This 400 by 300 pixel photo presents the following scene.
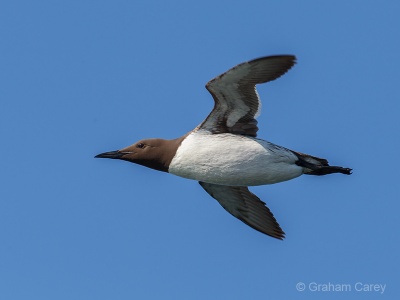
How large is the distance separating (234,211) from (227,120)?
2.27 m

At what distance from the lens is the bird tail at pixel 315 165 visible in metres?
17.0

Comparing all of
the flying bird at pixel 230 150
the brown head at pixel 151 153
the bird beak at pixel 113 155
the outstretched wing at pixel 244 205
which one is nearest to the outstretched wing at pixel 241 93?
the flying bird at pixel 230 150

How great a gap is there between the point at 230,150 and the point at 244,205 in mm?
2063

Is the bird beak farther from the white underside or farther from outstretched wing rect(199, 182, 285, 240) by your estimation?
outstretched wing rect(199, 182, 285, 240)

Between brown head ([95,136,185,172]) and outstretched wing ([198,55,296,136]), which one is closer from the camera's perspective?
outstretched wing ([198,55,296,136])

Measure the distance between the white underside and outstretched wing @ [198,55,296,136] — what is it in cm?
19

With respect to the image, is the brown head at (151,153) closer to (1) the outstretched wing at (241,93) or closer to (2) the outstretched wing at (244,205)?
(1) the outstretched wing at (241,93)

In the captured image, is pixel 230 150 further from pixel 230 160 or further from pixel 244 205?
pixel 244 205

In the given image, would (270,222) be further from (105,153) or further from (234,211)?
(105,153)

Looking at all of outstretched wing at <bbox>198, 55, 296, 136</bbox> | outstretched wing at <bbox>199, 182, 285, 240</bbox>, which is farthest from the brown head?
outstretched wing at <bbox>199, 182, 285, 240</bbox>

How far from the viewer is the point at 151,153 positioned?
17.0 m

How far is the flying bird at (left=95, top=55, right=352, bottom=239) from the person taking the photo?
53.5ft

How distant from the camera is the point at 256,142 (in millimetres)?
16609

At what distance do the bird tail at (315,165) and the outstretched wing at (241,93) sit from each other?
0.93 m
